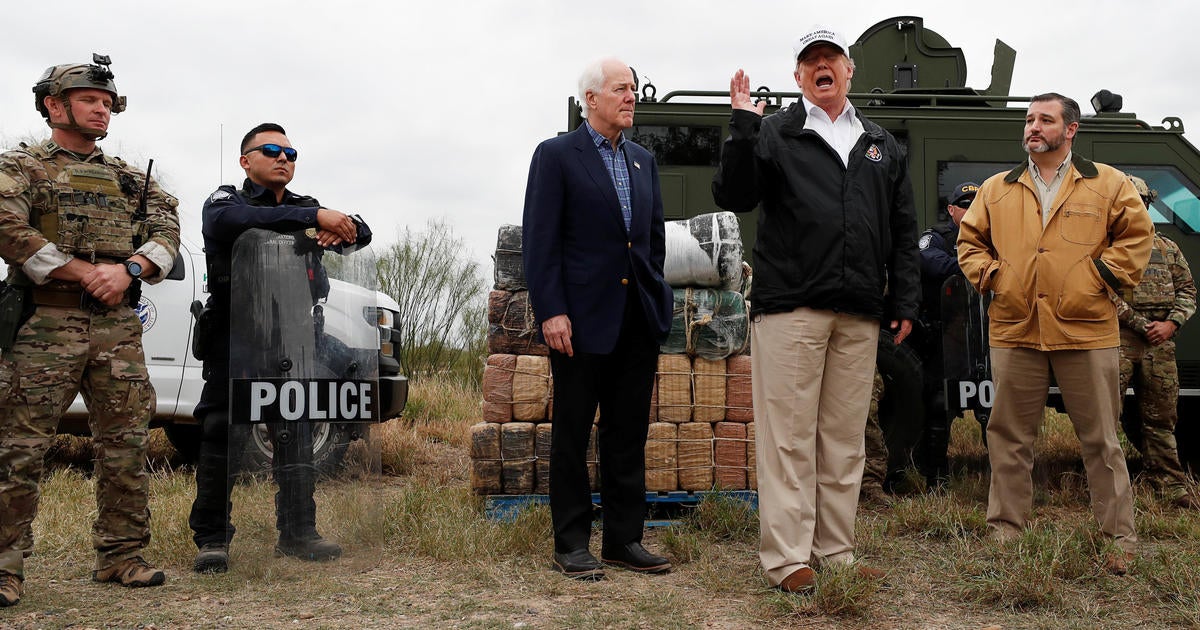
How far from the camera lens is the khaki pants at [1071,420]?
14.1ft

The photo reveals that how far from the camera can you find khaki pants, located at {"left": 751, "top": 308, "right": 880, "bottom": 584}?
3.87m

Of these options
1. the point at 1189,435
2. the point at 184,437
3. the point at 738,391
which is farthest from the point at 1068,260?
the point at 184,437

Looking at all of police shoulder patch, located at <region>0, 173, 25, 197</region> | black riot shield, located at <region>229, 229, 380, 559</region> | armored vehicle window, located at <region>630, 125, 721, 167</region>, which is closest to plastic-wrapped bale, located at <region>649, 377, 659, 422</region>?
black riot shield, located at <region>229, 229, 380, 559</region>

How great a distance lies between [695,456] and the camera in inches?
211

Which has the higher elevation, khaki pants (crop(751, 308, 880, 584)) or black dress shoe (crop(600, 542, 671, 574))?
khaki pants (crop(751, 308, 880, 584))

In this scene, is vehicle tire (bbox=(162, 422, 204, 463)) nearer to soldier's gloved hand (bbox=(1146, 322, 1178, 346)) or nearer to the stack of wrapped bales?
the stack of wrapped bales

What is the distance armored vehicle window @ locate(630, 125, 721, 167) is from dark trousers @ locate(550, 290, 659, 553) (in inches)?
103

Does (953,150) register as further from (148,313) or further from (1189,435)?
(148,313)

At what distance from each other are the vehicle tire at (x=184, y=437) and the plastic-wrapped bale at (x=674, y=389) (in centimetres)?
339

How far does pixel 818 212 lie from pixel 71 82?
2.90 metres

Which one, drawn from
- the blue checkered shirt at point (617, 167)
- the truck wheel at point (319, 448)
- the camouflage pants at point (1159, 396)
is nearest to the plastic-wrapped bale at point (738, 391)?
the blue checkered shirt at point (617, 167)

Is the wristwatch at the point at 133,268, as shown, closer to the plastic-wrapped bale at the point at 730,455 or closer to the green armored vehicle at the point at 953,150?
the plastic-wrapped bale at the point at 730,455

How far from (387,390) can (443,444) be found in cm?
259

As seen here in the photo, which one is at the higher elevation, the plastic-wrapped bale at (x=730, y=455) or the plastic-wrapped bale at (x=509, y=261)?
the plastic-wrapped bale at (x=509, y=261)
